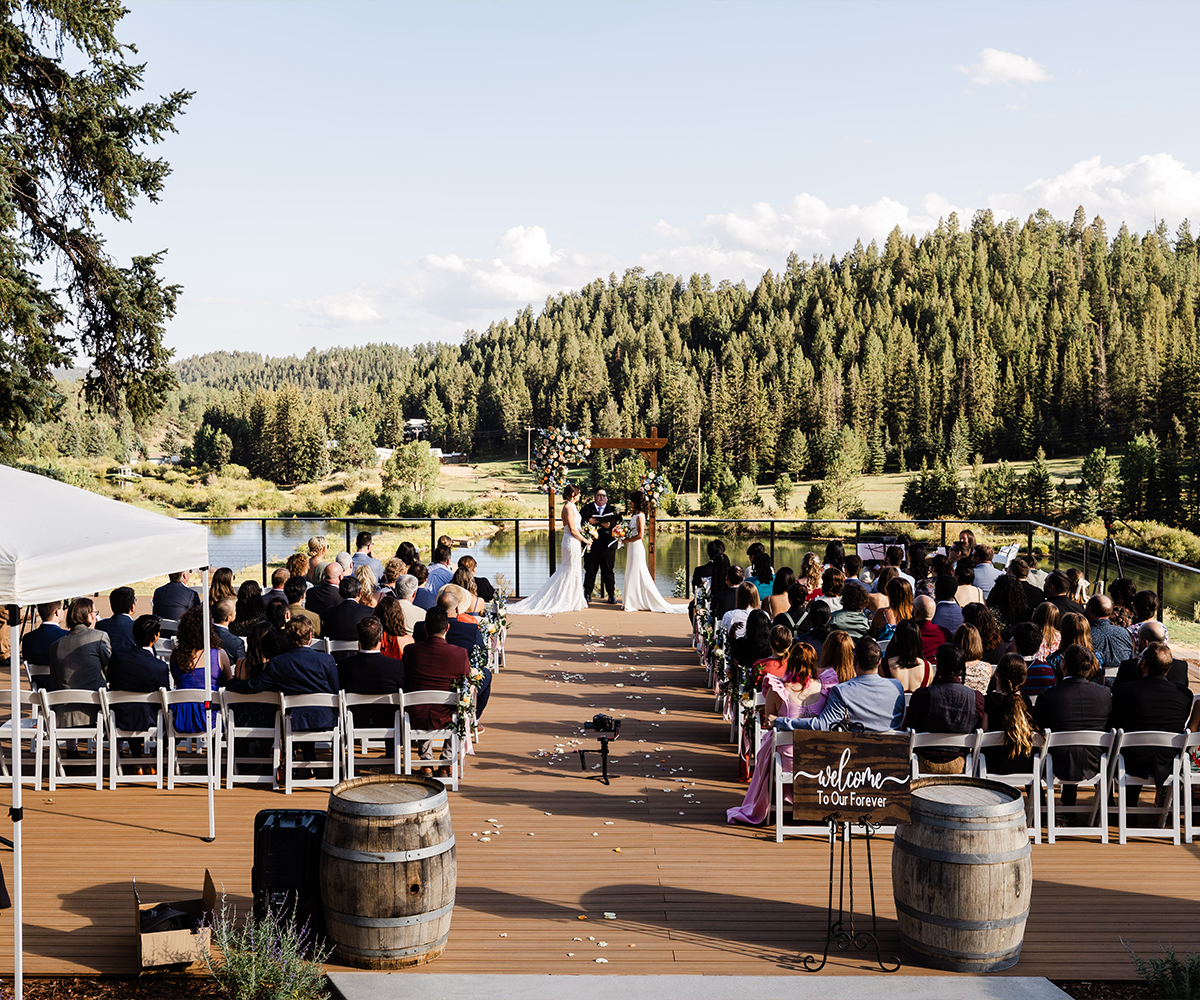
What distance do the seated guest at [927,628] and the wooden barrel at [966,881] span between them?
3.32 m

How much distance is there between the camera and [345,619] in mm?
8672

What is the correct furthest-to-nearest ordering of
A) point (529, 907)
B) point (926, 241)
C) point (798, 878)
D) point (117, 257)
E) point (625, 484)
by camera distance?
point (926, 241) → point (625, 484) → point (117, 257) → point (798, 878) → point (529, 907)

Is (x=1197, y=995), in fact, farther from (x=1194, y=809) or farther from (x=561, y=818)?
(x=561, y=818)

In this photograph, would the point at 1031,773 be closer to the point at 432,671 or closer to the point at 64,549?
the point at 432,671

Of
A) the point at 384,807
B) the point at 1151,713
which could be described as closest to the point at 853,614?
the point at 1151,713

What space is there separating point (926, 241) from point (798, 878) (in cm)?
17212

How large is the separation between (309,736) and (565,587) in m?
7.81

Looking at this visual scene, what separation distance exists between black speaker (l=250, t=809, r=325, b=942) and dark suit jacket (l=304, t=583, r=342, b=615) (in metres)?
4.63

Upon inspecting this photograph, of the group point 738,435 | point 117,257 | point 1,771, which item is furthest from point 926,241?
point 1,771

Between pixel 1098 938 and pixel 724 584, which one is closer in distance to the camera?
pixel 1098 938

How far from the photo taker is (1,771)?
24.0 ft

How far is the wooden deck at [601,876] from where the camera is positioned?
15.8ft

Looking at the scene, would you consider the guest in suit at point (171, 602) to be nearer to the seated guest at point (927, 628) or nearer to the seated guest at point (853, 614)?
the seated guest at point (853, 614)

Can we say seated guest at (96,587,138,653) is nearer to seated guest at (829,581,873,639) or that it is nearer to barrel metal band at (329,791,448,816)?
barrel metal band at (329,791,448,816)
